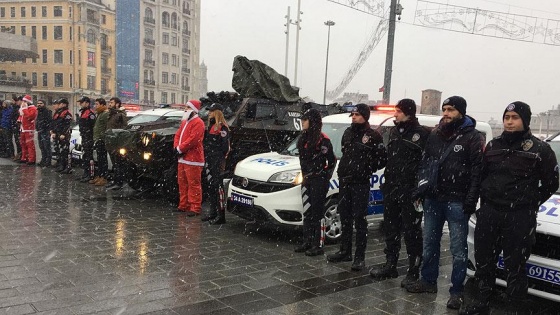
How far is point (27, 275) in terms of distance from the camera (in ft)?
16.1

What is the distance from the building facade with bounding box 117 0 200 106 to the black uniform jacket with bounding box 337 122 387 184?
6897cm

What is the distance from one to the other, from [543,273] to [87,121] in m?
9.93

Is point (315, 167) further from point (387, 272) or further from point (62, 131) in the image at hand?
point (62, 131)

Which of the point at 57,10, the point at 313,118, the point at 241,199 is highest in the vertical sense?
the point at 57,10

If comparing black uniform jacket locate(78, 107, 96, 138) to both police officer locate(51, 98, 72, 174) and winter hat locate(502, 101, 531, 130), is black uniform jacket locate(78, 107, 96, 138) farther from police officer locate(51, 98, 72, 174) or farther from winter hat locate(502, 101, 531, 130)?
winter hat locate(502, 101, 531, 130)

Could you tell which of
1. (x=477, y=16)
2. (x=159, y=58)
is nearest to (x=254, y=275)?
(x=477, y=16)

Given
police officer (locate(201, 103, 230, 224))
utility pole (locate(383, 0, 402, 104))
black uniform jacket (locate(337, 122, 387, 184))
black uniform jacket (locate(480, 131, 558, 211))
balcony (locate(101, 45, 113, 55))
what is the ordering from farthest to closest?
balcony (locate(101, 45, 113, 55)), utility pole (locate(383, 0, 402, 104)), police officer (locate(201, 103, 230, 224)), black uniform jacket (locate(337, 122, 387, 184)), black uniform jacket (locate(480, 131, 558, 211))

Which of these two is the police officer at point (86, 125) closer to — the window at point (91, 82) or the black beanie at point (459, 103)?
the black beanie at point (459, 103)

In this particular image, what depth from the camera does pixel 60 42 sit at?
67.6 meters

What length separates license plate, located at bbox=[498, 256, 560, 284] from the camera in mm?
3980

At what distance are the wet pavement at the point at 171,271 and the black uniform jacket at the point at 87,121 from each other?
3225mm

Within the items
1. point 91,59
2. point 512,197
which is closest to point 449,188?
point 512,197

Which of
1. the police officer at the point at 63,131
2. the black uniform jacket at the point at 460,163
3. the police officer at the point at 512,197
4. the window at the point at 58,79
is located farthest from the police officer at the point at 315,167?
the window at the point at 58,79

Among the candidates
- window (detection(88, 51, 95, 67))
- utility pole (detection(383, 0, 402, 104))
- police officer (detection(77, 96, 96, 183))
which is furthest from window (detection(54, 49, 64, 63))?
utility pole (detection(383, 0, 402, 104))
